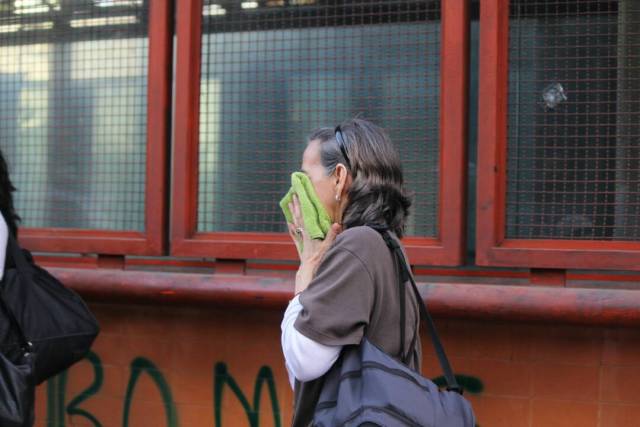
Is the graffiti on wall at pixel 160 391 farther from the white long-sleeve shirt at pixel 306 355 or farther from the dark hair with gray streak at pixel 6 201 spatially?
the white long-sleeve shirt at pixel 306 355

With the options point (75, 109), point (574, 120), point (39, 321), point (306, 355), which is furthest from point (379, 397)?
point (75, 109)

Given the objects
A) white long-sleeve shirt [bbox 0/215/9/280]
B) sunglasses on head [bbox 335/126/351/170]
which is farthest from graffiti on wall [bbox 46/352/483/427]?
sunglasses on head [bbox 335/126/351/170]

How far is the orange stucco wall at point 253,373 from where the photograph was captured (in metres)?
3.80

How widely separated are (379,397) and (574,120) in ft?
6.71

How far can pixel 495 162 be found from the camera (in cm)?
384

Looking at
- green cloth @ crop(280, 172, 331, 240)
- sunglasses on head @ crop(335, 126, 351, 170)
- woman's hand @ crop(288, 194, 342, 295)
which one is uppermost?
sunglasses on head @ crop(335, 126, 351, 170)

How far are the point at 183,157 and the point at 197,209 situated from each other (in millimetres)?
263

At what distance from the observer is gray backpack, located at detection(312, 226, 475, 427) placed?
2.26m

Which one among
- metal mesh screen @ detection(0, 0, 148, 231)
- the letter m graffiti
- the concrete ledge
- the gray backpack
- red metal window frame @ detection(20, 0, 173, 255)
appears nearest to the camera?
the gray backpack

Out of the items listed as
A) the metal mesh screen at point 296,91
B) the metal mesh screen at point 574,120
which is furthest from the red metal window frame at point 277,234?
the metal mesh screen at point 574,120

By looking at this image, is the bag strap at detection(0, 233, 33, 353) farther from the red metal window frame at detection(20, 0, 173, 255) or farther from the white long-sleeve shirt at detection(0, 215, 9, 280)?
the red metal window frame at detection(20, 0, 173, 255)

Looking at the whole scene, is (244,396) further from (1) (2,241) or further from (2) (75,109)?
(2) (75,109)

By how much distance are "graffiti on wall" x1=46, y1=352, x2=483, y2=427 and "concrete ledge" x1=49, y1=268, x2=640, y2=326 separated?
1.20ft

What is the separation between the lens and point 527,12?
3.91 meters
